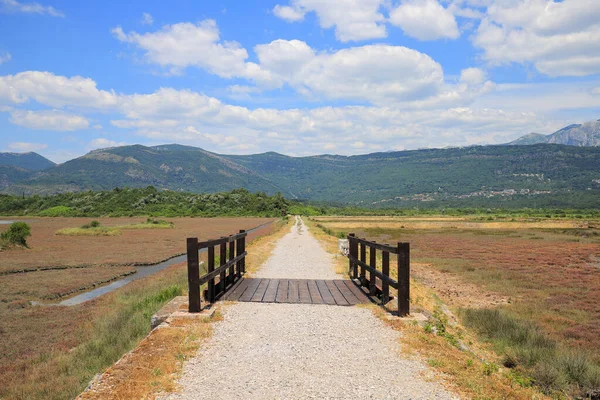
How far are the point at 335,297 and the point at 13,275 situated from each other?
18.3m

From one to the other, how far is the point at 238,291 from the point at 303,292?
1657 millimetres

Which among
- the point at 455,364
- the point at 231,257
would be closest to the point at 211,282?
the point at 231,257

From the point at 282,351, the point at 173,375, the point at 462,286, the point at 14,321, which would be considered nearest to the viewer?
the point at 173,375

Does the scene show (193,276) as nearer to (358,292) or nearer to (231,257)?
(231,257)

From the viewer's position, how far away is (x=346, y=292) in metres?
11.0

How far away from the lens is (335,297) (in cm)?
1036

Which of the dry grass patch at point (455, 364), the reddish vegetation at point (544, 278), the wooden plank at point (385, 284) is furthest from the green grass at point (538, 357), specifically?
the wooden plank at point (385, 284)

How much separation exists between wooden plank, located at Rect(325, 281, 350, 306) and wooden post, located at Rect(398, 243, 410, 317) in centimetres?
154

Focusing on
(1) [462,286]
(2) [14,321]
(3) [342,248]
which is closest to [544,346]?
(1) [462,286]

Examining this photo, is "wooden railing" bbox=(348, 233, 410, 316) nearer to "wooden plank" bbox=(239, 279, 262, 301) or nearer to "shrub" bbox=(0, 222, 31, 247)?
"wooden plank" bbox=(239, 279, 262, 301)

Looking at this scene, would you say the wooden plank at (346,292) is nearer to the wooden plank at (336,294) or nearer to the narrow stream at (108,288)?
the wooden plank at (336,294)

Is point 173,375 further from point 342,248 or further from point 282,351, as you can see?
point 342,248

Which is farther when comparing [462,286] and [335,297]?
[462,286]

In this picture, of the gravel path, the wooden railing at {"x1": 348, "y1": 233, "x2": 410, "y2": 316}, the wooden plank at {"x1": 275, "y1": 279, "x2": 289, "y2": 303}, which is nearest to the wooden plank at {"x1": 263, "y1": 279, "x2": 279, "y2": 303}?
the wooden plank at {"x1": 275, "y1": 279, "x2": 289, "y2": 303}
